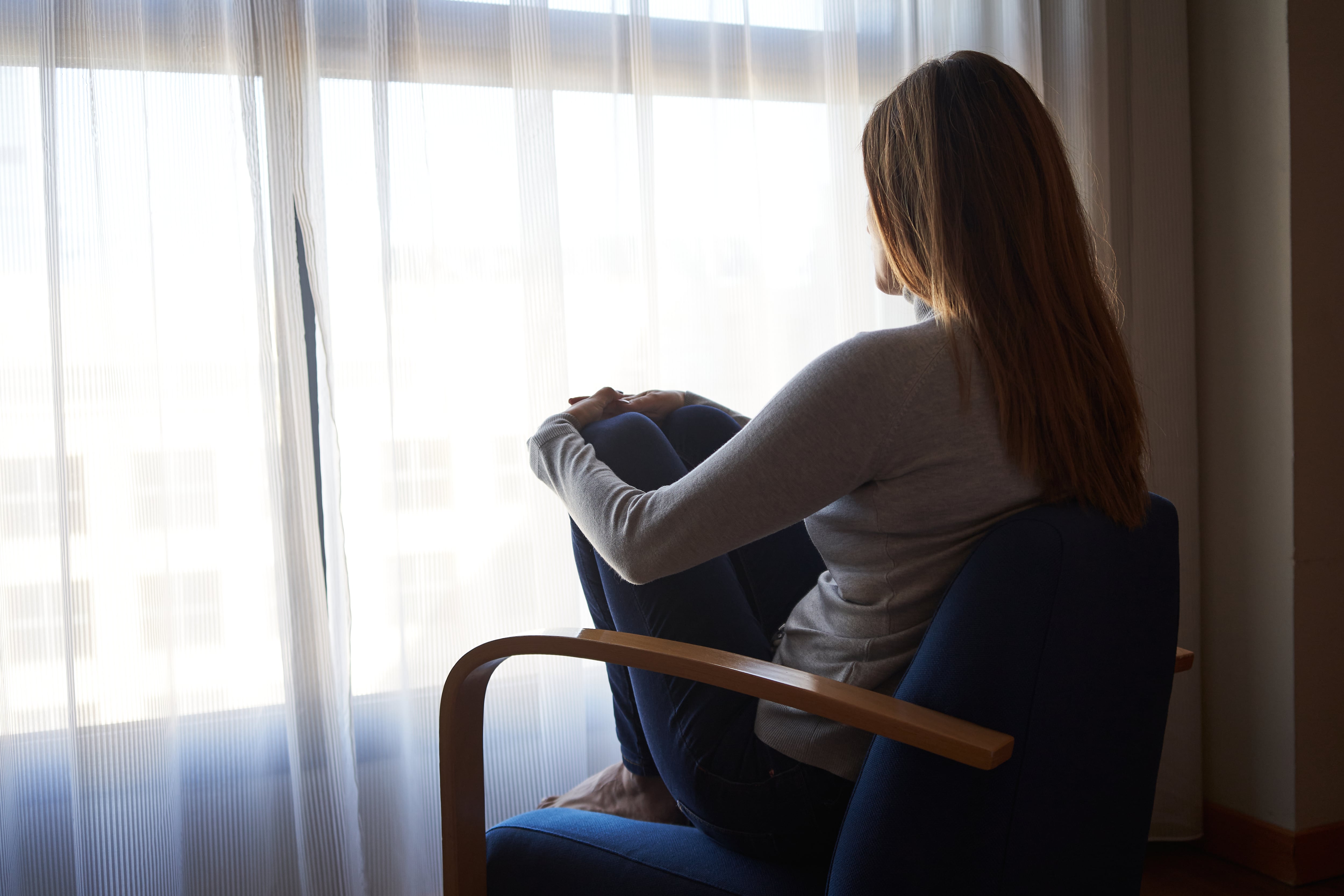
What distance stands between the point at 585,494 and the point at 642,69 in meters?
1.05

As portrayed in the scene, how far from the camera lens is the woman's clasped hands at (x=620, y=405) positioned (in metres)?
1.14

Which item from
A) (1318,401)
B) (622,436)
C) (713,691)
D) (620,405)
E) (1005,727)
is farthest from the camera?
(1318,401)

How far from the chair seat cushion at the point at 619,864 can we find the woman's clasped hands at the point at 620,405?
0.47 m

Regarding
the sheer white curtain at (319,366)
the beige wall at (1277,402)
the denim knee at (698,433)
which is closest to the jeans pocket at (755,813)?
the denim knee at (698,433)

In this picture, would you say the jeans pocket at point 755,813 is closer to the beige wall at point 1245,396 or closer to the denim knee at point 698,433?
the denim knee at point 698,433

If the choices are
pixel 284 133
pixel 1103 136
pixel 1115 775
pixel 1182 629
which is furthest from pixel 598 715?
pixel 1103 136

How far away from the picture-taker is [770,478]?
0.83 metres

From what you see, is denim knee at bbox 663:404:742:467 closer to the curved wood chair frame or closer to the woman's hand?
the woman's hand

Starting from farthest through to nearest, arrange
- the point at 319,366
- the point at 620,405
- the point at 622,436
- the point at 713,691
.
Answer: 1. the point at 319,366
2. the point at 620,405
3. the point at 622,436
4. the point at 713,691

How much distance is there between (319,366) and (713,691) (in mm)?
958

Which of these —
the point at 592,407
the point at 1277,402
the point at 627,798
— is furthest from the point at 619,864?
the point at 1277,402

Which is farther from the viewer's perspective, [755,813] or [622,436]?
[622,436]

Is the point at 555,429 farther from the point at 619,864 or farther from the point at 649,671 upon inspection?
the point at 619,864

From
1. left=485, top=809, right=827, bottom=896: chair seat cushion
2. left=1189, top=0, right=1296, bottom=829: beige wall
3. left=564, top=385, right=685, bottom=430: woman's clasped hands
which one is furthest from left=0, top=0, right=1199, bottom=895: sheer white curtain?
left=1189, top=0, right=1296, bottom=829: beige wall
